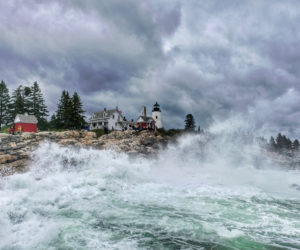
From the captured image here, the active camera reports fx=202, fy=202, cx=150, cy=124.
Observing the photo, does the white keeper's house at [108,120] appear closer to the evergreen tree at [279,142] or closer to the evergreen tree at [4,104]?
the evergreen tree at [4,104]

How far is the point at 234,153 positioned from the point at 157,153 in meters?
23.3

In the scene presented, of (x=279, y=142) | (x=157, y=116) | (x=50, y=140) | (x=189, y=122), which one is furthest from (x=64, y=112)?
(x=279, y=142)

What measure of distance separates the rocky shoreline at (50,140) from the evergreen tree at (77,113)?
568 inches

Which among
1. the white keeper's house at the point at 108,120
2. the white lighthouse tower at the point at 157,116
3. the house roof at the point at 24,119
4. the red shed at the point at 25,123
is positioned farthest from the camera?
the white lighthouse tower at the point at 157,116

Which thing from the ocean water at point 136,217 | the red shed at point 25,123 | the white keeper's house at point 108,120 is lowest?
the ocean water at point 136,217

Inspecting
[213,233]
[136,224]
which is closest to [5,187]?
[136,224]

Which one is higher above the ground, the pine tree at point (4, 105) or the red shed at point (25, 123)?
the pine tree at point (4, 105)

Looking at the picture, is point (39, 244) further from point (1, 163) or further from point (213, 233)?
point (1, 163)

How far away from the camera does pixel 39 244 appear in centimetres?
585

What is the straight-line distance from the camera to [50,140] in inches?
1238

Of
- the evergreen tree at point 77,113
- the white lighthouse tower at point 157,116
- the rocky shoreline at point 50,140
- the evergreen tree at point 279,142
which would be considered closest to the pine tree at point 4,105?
the evergreen tree at point 77,113

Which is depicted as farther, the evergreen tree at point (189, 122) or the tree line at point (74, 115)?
the evergreen tree at point (189, 122)

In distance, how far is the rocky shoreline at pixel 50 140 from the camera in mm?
22237

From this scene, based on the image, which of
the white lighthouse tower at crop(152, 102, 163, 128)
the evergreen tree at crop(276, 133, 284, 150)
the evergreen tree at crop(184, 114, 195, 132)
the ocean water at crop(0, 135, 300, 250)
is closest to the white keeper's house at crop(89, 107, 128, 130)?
the white lighthouse tower at crop(152, 102, 163, 128)
